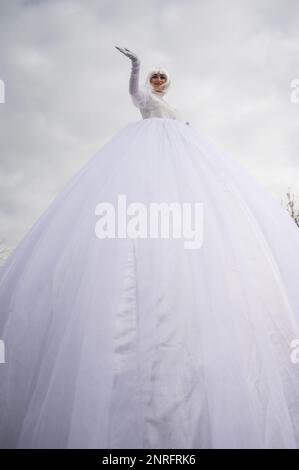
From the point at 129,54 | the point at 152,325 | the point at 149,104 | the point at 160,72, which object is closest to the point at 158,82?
the point at 160,72

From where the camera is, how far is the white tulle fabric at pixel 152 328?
1.04 metres

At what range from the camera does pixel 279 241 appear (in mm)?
1620

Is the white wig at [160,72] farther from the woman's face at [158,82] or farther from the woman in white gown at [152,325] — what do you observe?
the woman in white gown at [152,325]

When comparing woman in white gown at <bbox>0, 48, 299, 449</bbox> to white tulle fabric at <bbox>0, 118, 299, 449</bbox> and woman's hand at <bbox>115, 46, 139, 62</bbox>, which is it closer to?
white tulle fabric at <bbox>0, 118, 299, 449</bbox>

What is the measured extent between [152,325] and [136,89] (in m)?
1.80

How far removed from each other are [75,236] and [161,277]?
0.46m

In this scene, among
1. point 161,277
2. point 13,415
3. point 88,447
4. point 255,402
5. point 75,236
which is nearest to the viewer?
point 88,447

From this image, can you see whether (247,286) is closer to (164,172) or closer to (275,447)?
(275,447)

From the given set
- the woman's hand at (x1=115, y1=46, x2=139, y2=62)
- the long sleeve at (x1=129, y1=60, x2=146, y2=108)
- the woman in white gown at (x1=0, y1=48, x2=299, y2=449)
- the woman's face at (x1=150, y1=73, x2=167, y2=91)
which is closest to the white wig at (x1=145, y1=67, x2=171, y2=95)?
the woman's face at (x1=150, y1=73, x2=167, y2=91)

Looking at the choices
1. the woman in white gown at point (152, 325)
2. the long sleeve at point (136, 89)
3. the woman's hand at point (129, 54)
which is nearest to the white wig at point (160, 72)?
the long sleeve at point (136, 89)

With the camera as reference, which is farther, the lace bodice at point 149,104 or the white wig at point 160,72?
the white wig at point 160,72

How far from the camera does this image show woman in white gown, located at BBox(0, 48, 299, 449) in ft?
3.41

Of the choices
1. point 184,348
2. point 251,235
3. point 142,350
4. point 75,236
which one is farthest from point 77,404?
point 251,235

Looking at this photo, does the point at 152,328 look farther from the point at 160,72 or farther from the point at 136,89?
the point at 160,72
